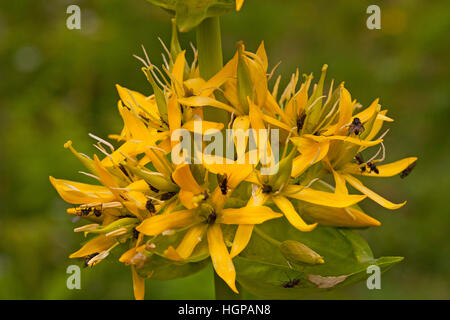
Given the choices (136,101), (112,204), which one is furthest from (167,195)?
(136,101)

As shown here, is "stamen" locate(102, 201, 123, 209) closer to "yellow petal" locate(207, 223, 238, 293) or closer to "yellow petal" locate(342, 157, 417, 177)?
"yellow petal" locate(207, 223, 238, 293)

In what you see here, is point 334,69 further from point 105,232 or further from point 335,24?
point 105,232

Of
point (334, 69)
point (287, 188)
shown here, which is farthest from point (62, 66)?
point (287, 188)

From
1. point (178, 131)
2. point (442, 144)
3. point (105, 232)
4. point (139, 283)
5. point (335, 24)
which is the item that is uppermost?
point (335, 24)

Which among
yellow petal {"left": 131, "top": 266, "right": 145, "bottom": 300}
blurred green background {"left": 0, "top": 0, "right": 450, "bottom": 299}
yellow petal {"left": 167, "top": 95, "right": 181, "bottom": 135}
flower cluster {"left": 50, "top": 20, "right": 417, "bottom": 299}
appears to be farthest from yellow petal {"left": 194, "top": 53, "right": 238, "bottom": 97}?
blurred green background {"left": 0, "top": 0, "right": 450, "bottom": 299}

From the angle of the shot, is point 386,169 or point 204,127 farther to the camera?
point 386,169

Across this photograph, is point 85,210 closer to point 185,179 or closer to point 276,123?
point 185,179
